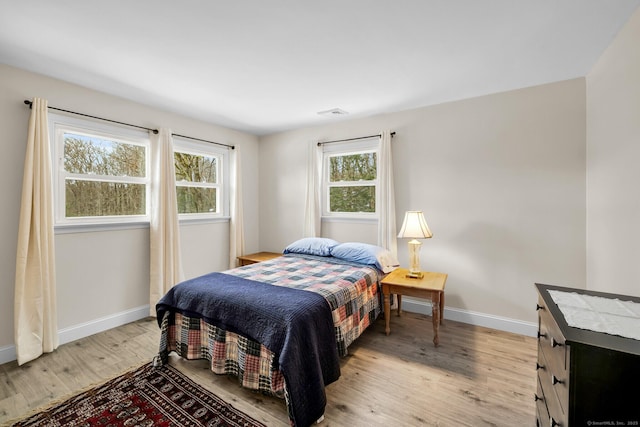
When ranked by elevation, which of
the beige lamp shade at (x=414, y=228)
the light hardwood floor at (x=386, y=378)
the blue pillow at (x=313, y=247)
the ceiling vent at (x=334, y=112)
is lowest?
the light hardwood floor at (x=386, y=378)

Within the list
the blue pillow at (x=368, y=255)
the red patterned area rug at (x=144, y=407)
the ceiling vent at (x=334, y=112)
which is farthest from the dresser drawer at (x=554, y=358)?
the ceiling vent at (x=334, y=112)

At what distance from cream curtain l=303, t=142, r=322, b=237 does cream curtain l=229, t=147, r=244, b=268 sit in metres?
1.04

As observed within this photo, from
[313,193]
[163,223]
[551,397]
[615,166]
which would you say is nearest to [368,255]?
[313,193]

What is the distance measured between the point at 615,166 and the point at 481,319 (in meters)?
1.80

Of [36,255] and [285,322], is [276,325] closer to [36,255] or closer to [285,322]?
[285,322]

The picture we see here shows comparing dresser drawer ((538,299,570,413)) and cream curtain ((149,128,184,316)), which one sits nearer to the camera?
dresser drawer ((538,299,570,413))

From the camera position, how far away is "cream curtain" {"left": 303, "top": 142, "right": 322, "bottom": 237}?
387 centimetres

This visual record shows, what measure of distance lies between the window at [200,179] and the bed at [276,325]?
1616 millimetres

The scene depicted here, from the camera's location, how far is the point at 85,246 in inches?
108

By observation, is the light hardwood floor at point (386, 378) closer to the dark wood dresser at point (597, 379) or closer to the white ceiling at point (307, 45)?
the dark wood dresser at point (597, 379)

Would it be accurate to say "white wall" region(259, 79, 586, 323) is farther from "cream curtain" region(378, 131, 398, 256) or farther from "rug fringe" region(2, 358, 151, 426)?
"rug fringe" region(2, 358, 151, 426)

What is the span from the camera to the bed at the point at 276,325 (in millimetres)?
1649

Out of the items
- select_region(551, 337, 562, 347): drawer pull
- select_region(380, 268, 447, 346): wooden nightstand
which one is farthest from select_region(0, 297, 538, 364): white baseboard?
select_region(551, 337, 562, 347): drawer pull

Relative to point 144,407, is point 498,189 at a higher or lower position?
higher
